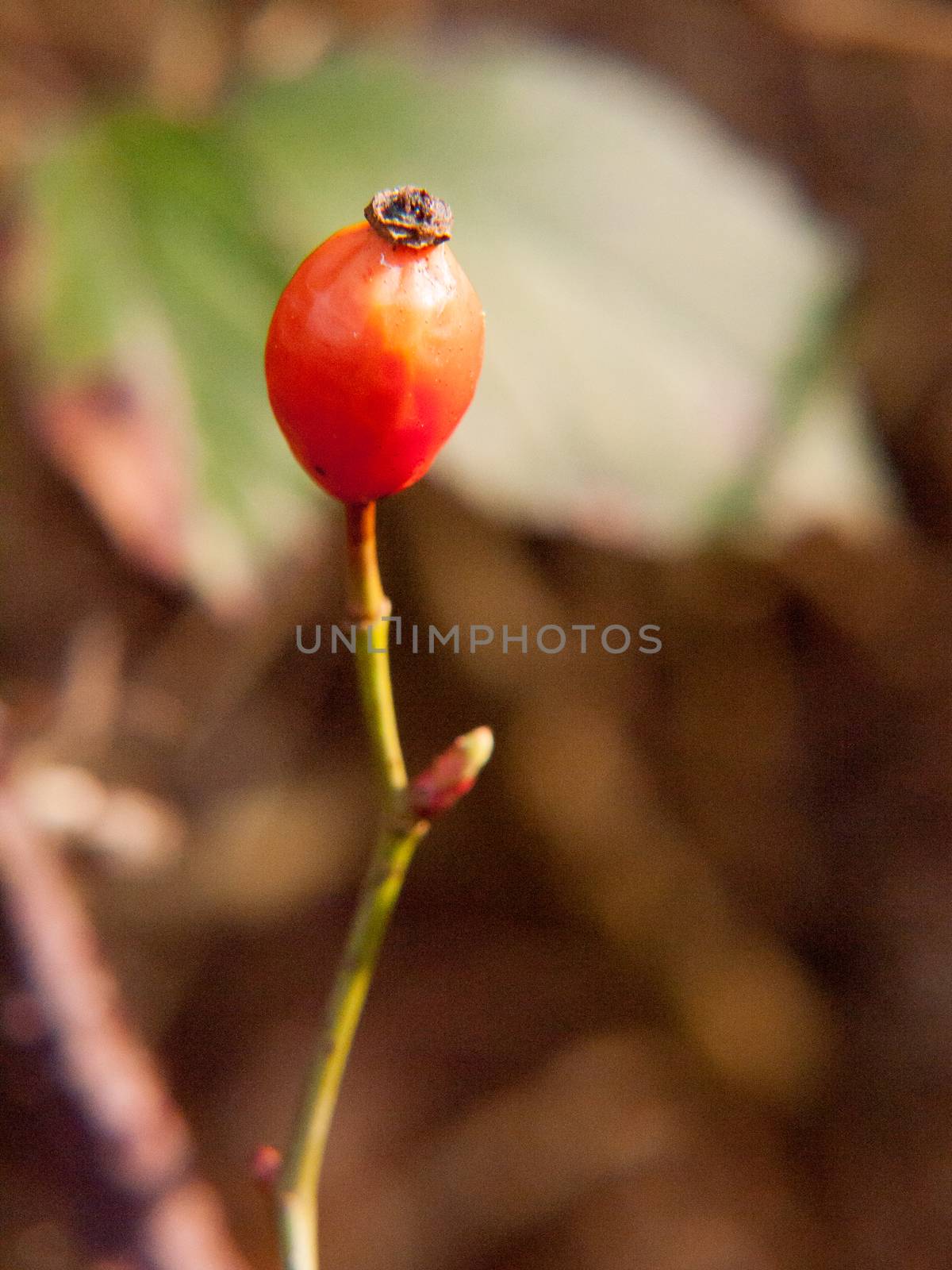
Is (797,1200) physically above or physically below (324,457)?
below

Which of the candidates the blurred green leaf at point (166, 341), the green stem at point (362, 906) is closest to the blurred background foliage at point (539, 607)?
the blurred green leaf at point (166, 341)

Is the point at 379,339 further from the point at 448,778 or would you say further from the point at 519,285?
the point at 519,285

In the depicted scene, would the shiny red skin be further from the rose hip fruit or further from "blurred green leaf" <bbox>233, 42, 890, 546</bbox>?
"blurred green leaf" <bbox>233, 42, 890, 546</bbox>

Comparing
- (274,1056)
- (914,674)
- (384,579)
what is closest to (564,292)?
(384,579)

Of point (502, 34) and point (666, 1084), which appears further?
point (666, 1084)

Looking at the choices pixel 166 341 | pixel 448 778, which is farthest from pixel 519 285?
pixel 448 778

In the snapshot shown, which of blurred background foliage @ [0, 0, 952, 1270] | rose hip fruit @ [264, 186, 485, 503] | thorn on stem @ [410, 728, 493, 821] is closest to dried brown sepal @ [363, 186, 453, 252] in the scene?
rose hip fruit @ [264, 186, 485, 503]

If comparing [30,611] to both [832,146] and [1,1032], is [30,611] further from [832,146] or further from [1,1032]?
[832,146]
